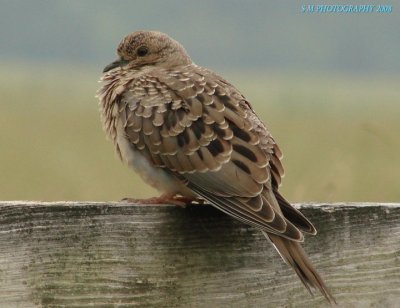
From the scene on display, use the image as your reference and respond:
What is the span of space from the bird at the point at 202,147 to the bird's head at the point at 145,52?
1.64 ft

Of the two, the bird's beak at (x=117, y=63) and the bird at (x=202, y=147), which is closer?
the bird at (x=202, y=147)

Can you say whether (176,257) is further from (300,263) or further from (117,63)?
(117,63)

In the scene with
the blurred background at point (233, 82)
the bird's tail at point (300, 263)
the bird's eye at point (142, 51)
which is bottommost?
the blurred background at point (233, 82)

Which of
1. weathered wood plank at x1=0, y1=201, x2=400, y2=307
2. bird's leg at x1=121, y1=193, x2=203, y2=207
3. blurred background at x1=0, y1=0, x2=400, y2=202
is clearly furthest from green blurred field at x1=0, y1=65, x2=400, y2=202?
weathered wood plank at x1=0, y1=201, x2=400, y2=307

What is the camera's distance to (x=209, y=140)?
549 centimetres

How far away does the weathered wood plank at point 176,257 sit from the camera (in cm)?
442

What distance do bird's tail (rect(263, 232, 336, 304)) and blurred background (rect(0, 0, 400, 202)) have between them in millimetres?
3110

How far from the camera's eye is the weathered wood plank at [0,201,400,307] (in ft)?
14.5

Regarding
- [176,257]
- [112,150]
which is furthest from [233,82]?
[176,257]

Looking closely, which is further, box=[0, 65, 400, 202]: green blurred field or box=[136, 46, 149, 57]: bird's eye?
box=[0, 65, 400, 202]: green blurred field

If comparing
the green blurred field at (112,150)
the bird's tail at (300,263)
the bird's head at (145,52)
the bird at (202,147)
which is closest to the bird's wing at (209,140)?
the bird at (202,147)

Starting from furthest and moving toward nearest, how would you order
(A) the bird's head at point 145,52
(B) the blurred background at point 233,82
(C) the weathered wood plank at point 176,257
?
1. (B) the blurred background at point 233,82
2. (A) the bird's head at point 145,52
3. (C) the weathered wood plank at point 176,257

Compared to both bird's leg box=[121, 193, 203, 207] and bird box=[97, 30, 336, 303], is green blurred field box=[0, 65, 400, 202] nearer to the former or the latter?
bird box=[97, 30, 336, 303]

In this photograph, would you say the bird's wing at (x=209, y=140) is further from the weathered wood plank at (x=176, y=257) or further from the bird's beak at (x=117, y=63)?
the bird's beak at (x=117, y=63)
